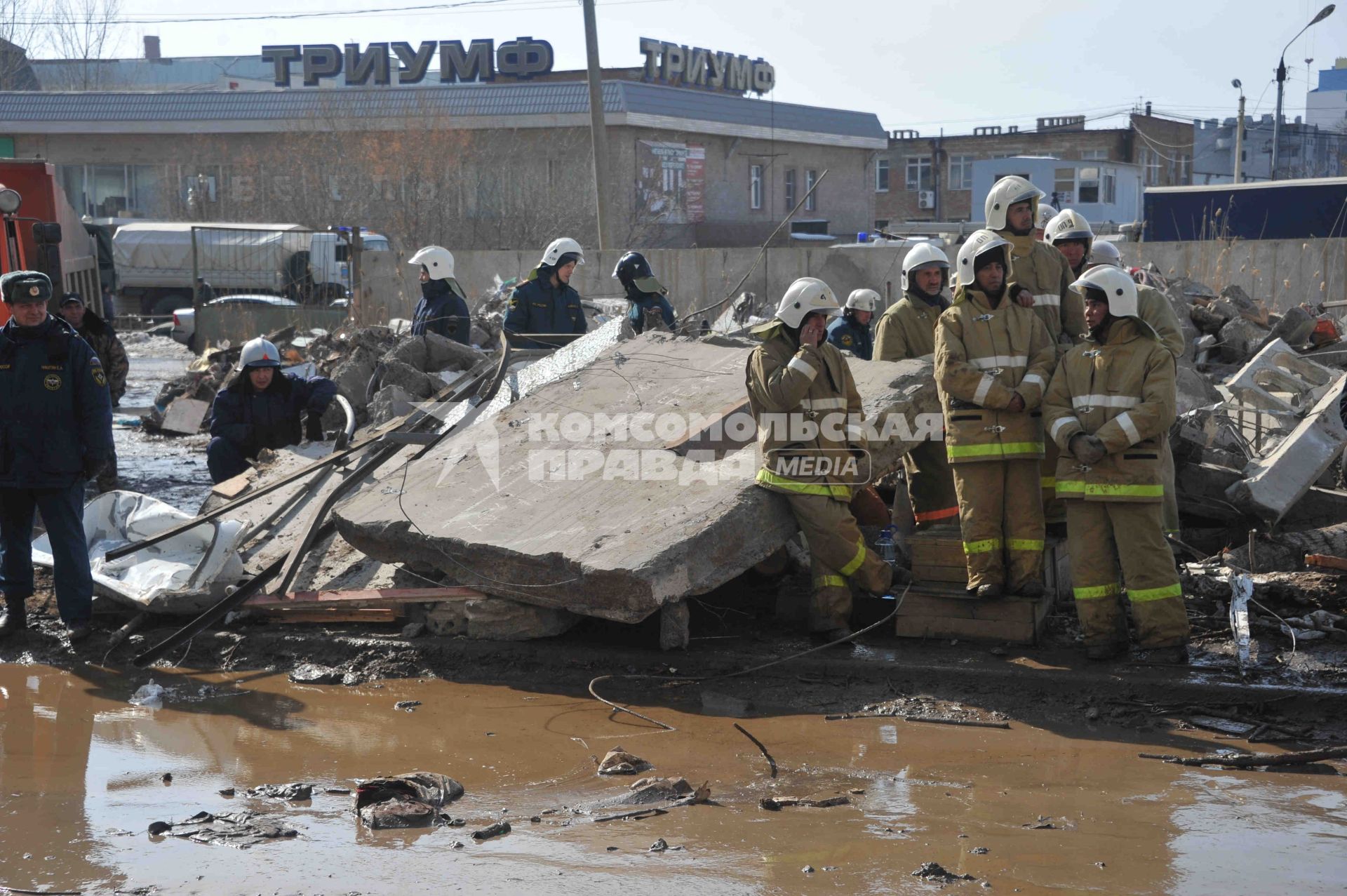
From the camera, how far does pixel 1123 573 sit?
19.1ft

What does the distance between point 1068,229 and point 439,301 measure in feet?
16.9

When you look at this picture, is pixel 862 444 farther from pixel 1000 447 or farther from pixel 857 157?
pixel 857 157

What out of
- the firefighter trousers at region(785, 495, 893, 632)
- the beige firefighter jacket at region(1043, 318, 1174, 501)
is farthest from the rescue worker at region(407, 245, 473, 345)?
the beige firefighter jacket at region(1043, 318, 1174, 501)

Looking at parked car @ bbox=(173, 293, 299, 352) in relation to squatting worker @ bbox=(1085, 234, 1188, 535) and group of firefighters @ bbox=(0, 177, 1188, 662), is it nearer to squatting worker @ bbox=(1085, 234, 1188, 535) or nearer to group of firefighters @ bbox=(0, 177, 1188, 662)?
group of firefighters @ bbox=(0, 177, 1188, 662)

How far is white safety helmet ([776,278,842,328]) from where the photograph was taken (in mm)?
6113

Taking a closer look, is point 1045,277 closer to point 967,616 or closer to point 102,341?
point 967,616

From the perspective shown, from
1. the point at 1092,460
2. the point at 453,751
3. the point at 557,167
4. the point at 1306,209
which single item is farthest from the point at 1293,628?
the point at 557,167

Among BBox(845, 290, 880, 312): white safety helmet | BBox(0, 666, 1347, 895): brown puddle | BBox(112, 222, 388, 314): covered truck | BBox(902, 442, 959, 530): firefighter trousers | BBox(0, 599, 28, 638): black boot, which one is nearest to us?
BBox(0, 666, 1347, 895): brown puddle

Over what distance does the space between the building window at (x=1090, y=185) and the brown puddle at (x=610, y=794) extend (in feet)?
133

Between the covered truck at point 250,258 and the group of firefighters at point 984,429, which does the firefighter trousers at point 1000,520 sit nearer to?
the group of firefighters at point 984,429

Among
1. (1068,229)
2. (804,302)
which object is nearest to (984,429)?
(804,302)

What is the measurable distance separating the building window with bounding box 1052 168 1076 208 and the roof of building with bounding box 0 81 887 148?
7.83m

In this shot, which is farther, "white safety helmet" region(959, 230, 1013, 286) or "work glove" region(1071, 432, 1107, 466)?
"white safety helmet" region(959, 230, 1013, 286)

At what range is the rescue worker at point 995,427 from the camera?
240 inches
